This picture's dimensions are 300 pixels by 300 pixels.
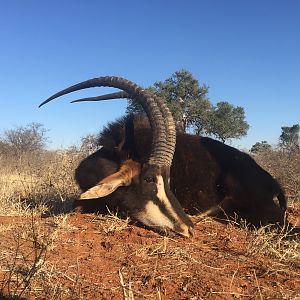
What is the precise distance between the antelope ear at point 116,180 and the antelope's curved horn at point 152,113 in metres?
0.23

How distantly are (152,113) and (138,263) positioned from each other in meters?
1.95

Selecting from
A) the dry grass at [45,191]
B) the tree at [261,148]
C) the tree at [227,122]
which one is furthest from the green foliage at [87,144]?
the tree at [227,122]

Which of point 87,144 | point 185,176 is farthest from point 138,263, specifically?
point 87,144

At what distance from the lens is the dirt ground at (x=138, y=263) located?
Result: 244 cm

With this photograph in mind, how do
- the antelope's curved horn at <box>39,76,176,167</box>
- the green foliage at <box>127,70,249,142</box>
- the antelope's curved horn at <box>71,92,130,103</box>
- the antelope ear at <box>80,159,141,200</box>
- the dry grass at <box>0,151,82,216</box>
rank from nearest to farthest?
the antelope ear at <box>80,159,141,200</box>, the antelope's curved horn at <box>39,76,176,167</box>, the dry grass at <box>0,151,82,216</box>, the antelope's curved horn at <box>71,92,130,103</box>, the green foliage at <box>127,70,249,142</box>

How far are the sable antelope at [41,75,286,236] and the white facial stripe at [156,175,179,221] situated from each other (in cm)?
1

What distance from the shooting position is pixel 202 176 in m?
4.86

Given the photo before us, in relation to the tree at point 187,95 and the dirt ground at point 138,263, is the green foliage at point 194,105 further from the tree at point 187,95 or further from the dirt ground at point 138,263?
the dirt ground at point 138,263

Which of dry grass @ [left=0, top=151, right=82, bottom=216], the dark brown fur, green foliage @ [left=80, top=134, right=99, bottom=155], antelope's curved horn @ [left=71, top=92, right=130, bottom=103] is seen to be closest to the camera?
the dark brown fur

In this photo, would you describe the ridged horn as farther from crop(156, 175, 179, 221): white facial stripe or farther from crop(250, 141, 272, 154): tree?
crop(250, 141, 272, 154): tree

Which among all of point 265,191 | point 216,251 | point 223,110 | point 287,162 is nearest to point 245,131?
point 223,110

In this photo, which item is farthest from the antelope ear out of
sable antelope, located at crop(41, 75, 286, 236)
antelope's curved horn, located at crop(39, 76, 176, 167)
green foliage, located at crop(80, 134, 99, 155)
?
green foliage, located at crop(80, 134, 99, 155)

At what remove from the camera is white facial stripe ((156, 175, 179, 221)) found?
12.9 feet

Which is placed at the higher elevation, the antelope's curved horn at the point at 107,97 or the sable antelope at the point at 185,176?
the antelope's curved horn at the point at 107,97
